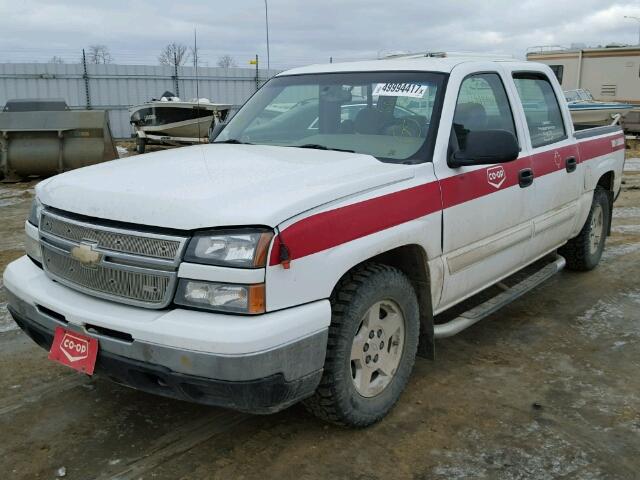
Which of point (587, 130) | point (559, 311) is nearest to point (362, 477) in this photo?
point (559, 311)

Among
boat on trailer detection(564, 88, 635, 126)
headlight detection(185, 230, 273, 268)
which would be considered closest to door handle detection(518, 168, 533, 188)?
headlight detection(185, 230, 273, 268)

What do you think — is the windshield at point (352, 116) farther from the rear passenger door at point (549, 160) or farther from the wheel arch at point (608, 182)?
the wheel arch at point (608, 182)

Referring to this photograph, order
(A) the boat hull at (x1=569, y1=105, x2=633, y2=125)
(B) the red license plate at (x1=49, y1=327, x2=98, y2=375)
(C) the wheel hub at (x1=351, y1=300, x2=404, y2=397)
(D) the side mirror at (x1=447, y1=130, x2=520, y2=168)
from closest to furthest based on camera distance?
1. (B) the red license plate at (x1=49, y1=327, x2=98, y2=375)
2. (C) the wheel hub at (x1=351, y1=300, x2=404, y2=397)
3. (D) the side mirror at (x1=447, y1=130, x2=520, y2=168)
4. (A) the boat hull at (x1=569, y1=105, x2=633, y2=125)

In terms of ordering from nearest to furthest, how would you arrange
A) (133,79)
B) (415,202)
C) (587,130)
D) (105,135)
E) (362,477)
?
(362,477), (415,202), (587,130), (105,135), (133,79)

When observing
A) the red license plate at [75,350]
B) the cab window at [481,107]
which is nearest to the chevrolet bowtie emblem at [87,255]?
the red license plate at [75,350]

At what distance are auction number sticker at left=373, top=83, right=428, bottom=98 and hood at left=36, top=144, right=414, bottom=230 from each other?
2.00 ft

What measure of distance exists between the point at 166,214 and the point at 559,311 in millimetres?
3658

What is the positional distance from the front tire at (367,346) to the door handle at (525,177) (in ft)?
4.34

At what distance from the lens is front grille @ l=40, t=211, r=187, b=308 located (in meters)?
2.68

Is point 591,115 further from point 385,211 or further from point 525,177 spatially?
point 385,211

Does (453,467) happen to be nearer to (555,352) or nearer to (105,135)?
(555,352)

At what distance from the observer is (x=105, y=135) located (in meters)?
12.1

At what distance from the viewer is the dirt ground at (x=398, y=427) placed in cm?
299

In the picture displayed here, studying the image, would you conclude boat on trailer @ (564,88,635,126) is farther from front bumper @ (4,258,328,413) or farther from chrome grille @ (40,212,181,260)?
chrome grille @ (40,212,181,260)
